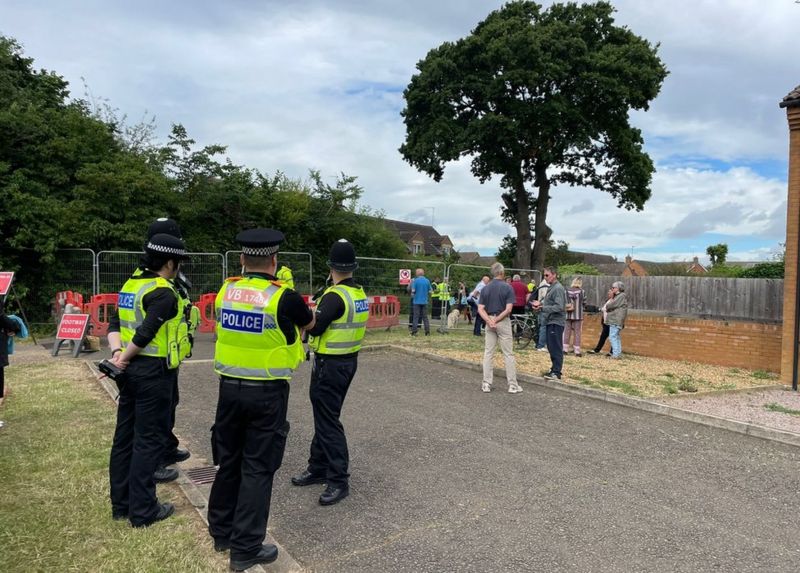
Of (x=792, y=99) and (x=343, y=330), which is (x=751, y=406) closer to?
(x=792, y=99)

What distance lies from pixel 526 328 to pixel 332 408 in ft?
34.9

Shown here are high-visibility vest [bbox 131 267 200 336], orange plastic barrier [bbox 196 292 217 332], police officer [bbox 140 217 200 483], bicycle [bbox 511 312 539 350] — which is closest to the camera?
high-visibility vest [bbox 131 267 200 336]

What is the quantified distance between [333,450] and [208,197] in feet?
53.3

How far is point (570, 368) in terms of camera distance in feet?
35.9

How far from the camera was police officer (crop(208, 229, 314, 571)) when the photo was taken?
3.39 metres

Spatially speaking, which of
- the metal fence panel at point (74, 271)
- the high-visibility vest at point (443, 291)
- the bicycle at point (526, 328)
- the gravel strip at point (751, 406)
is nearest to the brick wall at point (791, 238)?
the gravel strip at point (751, 406)

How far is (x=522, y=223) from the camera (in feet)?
105

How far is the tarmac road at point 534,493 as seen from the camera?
367 centimetres

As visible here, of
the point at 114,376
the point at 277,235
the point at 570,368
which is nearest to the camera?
the point at 277,235

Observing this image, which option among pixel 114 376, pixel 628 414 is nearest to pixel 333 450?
pixel 114 376

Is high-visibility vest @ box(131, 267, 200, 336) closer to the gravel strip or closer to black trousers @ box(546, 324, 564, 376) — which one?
the gravel strip

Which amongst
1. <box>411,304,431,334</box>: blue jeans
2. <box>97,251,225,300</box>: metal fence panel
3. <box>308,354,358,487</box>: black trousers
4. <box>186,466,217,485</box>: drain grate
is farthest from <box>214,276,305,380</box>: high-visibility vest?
<box>411,304,431,334</box>: blue jeans

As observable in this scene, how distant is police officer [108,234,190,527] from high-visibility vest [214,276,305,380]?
684mm

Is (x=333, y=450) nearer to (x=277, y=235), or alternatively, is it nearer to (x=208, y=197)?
(x=277, y=235)
